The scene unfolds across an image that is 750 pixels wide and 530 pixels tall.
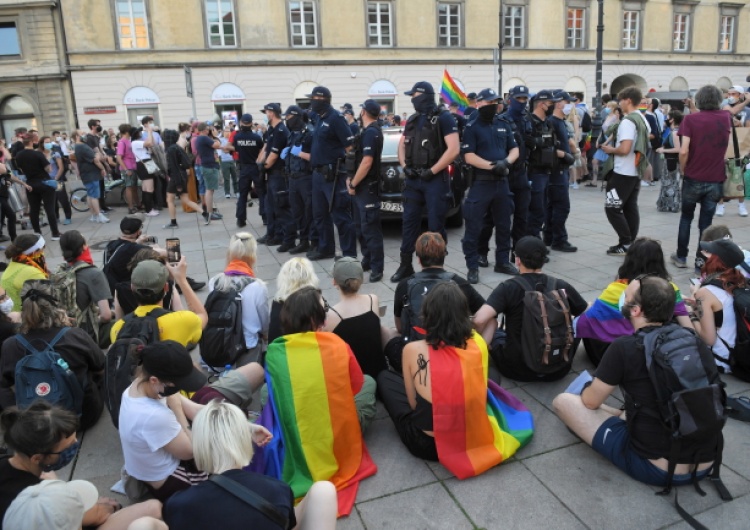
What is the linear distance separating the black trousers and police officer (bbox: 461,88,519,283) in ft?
9.86

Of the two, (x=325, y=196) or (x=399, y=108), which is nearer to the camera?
(x=325, y=196)

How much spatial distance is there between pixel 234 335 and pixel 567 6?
108 ft

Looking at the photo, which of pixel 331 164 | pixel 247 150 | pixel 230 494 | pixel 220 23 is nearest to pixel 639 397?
pixel 230 494

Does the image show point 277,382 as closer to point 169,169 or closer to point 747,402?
point 747,402

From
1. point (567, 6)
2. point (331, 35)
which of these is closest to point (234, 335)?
point (331, 35)

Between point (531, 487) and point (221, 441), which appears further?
point (531, 487)

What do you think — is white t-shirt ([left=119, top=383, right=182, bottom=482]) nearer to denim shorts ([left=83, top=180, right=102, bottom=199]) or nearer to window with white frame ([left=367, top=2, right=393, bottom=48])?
denim shorts ([left=83, top=180, right=102, bottom=199])

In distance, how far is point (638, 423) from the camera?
2908mm

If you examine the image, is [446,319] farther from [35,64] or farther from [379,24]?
[35,64]

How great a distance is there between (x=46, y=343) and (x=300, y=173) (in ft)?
15.5

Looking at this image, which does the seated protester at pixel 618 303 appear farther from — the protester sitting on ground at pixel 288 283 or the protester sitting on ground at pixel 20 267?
A: the protester sitting on ground at pixel 20 267

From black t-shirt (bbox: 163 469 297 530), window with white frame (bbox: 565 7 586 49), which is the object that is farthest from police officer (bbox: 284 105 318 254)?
window with white frame (bbox: 565 7 586 49)

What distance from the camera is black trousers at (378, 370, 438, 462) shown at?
10.6 feet

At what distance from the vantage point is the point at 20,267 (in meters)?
4.73
